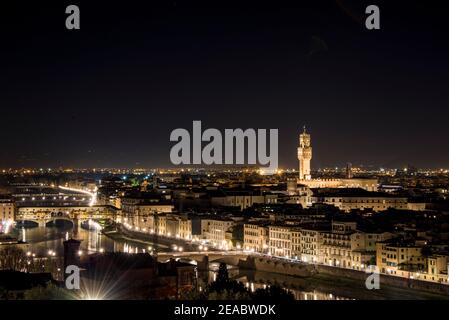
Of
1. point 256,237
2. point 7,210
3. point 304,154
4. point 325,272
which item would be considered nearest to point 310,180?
point 304,154

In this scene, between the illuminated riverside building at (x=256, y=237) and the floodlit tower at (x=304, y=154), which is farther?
the floodlit tower at (x=304, y=154)

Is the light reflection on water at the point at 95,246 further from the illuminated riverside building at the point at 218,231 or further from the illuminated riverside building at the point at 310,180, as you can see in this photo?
the illuminated riverside building at the point at 310,180

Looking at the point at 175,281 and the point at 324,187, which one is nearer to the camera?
the point at 175,281

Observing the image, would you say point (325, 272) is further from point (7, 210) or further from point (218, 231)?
point (7, 210)

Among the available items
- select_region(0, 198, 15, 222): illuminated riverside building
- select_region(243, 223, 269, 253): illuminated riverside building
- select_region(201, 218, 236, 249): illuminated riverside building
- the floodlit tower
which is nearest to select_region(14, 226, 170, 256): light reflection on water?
select_region(201, 218, 236, 249): illuminated riverside building

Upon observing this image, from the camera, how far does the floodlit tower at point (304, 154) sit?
34.4 meters

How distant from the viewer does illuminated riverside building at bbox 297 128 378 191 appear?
34.4 metres

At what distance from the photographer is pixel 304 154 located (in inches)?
1369

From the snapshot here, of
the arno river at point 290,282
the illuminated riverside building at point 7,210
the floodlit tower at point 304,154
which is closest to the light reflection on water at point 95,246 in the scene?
the arno river at point 290,282

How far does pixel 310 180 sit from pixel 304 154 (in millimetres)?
1217

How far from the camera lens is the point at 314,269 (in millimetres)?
14938
